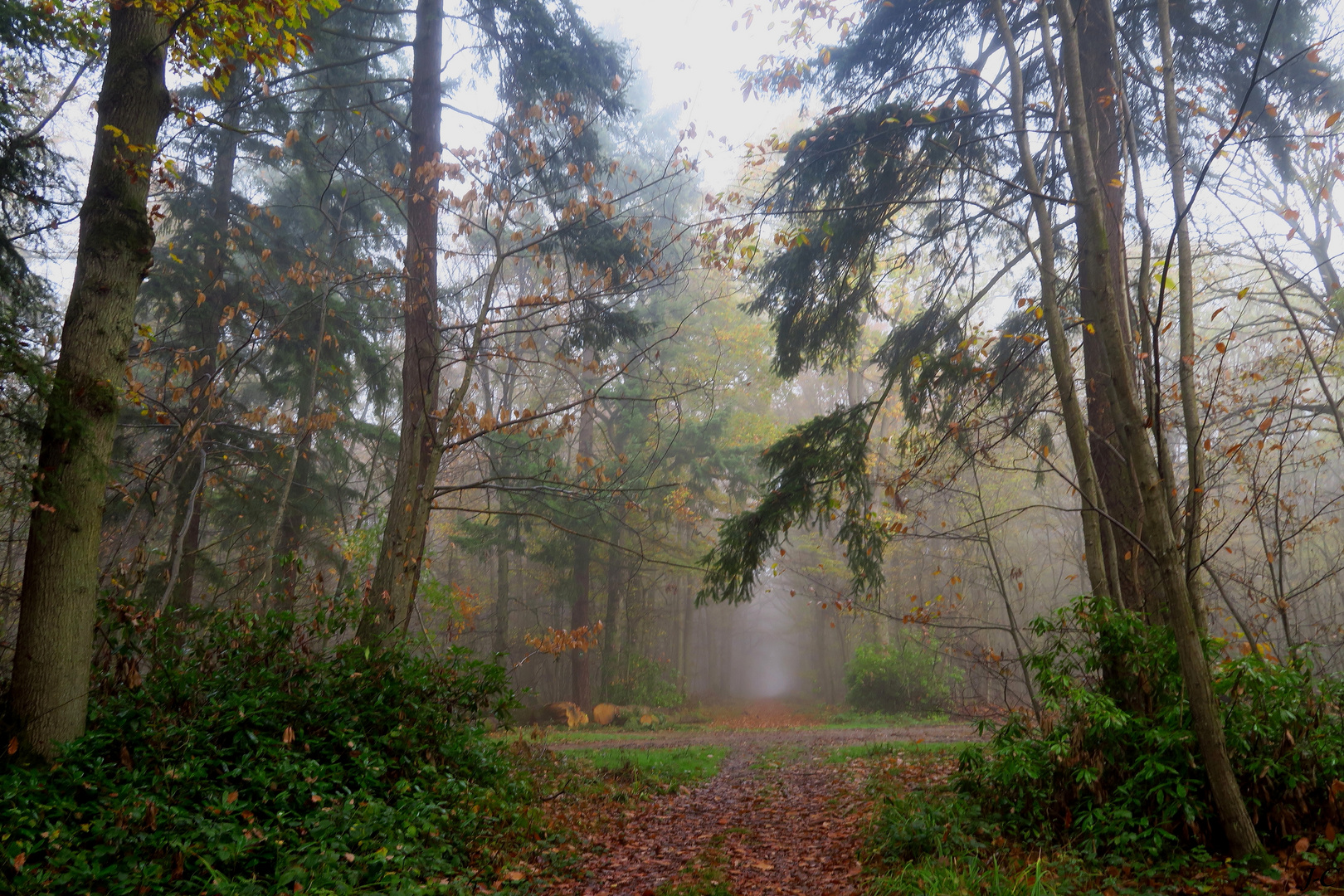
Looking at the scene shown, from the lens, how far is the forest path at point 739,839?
447 cm

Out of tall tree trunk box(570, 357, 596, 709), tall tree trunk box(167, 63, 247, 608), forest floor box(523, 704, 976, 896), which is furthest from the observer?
tall tree trunk box(570, 357, 596, 709)

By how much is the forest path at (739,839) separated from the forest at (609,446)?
0.06m

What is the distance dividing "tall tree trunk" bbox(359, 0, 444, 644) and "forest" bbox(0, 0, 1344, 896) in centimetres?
5

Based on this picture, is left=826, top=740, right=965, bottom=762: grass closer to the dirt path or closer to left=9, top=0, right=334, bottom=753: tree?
the dirt path

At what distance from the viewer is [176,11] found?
15.1 ft

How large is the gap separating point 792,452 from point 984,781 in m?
3.91

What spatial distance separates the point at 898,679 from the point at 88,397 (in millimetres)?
19261

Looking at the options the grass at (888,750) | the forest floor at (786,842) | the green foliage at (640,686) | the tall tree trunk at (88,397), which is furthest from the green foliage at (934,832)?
the green foliage at (640,686)

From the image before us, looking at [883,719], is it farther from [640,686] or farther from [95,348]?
[95,348]

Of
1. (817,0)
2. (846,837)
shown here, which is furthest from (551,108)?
(846,837)

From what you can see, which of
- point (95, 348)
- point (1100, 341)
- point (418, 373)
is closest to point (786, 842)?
point (1100, 341)

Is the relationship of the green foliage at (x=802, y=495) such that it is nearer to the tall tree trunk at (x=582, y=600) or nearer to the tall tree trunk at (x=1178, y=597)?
the tall tree trunk at (x=1178, y=597)

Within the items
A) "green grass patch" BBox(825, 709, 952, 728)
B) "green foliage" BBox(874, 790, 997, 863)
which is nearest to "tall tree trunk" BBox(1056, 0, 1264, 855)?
"green foliage" BBox(874, 790, 997, 863)

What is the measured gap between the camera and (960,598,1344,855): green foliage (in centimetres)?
389
